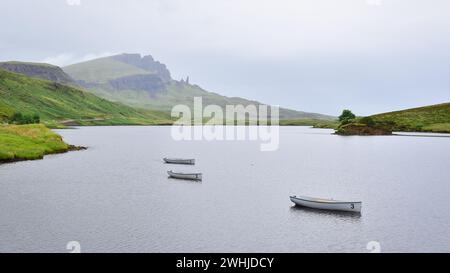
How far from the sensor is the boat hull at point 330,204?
2470 inches

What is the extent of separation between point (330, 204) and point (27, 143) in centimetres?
10013

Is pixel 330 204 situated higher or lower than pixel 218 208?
higher

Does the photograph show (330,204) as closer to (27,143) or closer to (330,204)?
(330,204)

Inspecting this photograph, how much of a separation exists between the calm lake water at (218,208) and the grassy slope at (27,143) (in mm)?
6789

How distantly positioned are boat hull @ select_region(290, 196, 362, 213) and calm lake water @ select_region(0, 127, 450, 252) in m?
1.15

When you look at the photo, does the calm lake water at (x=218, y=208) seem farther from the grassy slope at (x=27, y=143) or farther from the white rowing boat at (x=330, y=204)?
the grassy slope at (x=27, y=143)

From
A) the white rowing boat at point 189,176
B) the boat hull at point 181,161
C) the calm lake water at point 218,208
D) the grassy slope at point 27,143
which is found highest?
the grassy slope at point 27,143

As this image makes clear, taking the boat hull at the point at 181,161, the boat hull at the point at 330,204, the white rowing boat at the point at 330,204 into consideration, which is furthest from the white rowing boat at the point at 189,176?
the boat hull at the point at 330,204

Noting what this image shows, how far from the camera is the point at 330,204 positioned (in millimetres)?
63625

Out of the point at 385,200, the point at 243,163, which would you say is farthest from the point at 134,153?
the point at 385,200

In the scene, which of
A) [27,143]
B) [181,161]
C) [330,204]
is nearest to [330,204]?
[330,204]

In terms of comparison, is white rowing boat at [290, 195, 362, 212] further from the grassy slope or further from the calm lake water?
the grassy slope

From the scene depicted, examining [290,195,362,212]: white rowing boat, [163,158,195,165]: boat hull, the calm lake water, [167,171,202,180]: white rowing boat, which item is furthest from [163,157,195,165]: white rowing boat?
[290,195,362,212]: white rowing boat
